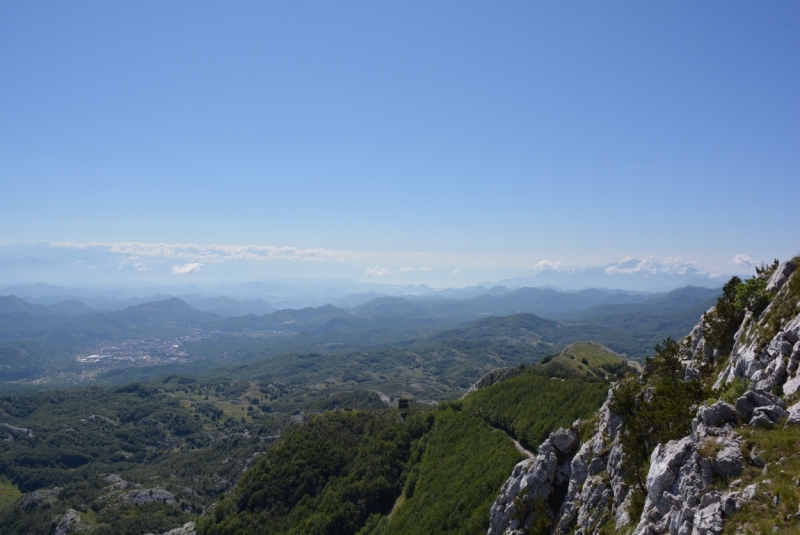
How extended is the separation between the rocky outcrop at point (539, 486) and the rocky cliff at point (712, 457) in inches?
9.3

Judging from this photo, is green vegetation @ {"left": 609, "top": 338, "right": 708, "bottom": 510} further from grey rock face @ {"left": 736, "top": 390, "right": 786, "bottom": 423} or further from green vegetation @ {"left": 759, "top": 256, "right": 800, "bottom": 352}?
green vegetation @ {"left": 759, "top": 256, "right": 800, "bottom": 352}

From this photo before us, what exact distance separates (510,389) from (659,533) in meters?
118

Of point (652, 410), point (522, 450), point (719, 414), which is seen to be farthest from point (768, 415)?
point (522, 450)

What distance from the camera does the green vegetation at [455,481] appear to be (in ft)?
288

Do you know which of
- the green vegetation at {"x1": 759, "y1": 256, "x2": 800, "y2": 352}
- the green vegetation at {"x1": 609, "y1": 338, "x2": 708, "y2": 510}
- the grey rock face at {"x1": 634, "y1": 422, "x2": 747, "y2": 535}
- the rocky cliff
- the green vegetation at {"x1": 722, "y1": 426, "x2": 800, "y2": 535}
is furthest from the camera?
the green vegetation at {"x1": 609, "y1": 338, "x2": 708, "y2": 510}

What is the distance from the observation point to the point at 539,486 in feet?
166

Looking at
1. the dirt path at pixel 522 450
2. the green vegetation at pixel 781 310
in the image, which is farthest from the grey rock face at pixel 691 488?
the dirt path at pixel 522 450

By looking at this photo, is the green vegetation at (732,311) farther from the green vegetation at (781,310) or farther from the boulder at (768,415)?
the boulder at (768,415)

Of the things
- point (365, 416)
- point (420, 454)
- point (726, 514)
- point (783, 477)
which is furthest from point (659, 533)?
point (365, 416)

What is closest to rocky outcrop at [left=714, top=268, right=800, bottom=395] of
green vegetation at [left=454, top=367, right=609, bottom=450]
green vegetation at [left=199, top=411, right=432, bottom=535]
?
green vegetation at [left=454, top=367, right=609, bottom=450]

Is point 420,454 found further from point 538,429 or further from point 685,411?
point 685,411

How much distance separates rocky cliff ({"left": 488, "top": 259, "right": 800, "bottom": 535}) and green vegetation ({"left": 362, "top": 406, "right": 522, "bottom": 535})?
41939mm

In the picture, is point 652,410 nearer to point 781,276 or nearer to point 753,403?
point 753,403

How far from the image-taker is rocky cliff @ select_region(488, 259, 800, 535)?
2216 cm
